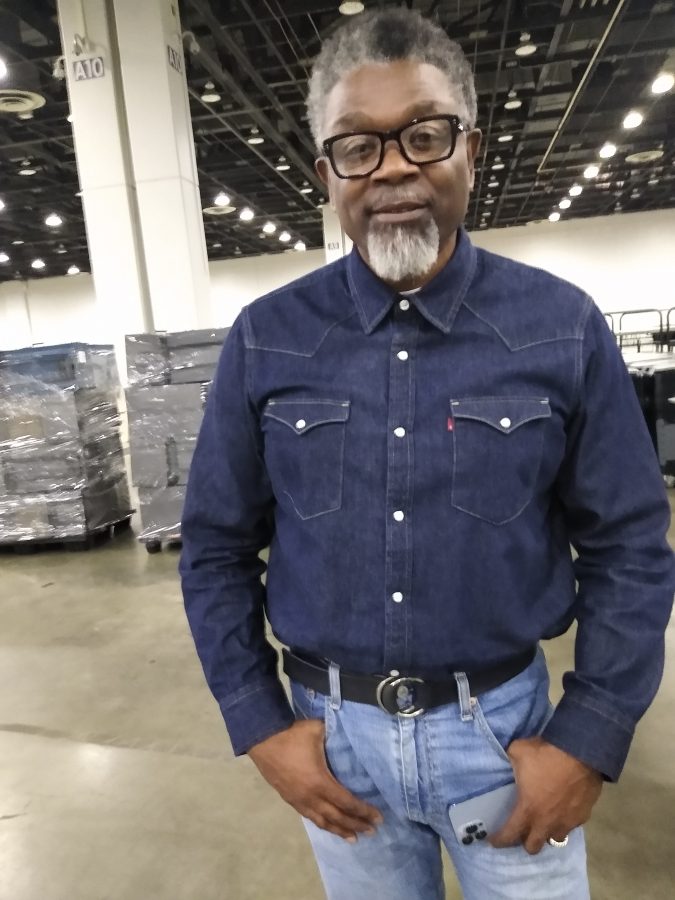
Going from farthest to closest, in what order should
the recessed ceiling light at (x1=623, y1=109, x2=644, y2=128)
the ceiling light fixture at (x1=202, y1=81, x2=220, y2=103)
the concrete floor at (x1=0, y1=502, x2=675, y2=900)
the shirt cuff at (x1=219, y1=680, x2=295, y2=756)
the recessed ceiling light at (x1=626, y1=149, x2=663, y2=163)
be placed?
the recessed ceiling light at (x1=626, y1=149, x2=663, y2=163) < the recessed ceiling light at (x1=623, y1=109, x2=644, y2=128) < the ceiling light fixture at (x1=202, y1=81, x2=220, y2=103) < the concrete floor at (x1=0, y1=502, x2=675, y2=900) < the shirt cuff at (x1=219, y1=680, x2=295, y2=756)

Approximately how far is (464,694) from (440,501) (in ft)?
0.89

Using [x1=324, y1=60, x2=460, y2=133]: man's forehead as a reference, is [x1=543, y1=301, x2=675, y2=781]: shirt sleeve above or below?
below

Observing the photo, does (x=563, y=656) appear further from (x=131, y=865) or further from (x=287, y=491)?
(x=287, y=491)

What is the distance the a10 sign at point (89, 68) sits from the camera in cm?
558

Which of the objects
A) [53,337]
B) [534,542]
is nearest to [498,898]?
[534,542]

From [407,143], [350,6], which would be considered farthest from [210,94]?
[407,143]

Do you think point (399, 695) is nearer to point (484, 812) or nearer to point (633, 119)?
point (484, 812)

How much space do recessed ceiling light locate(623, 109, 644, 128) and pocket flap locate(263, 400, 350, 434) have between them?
11.9m

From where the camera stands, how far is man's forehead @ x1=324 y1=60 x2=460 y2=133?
90cm

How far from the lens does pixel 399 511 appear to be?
0.92 metres

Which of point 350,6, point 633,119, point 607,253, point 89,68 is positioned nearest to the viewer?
point 89,68

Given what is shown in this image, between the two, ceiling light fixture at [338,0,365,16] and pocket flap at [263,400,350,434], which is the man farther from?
ceiling light fixture at [338,0,365,16]

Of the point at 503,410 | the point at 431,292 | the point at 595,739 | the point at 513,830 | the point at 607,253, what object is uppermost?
the point at 607,253

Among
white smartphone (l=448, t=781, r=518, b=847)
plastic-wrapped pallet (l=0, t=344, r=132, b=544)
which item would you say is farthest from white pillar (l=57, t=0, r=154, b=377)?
white smartphone (l=448, t=781, r=518, b=847)
